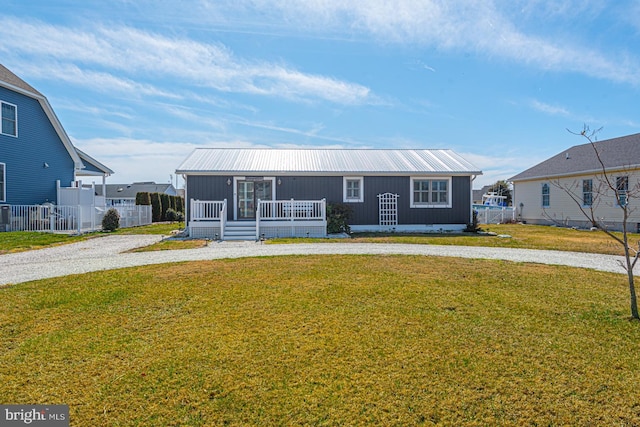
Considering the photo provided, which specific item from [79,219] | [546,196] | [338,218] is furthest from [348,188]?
[546,196]

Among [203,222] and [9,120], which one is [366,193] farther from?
[9,120]

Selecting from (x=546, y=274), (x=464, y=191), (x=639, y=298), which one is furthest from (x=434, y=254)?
(x=464, y=191)

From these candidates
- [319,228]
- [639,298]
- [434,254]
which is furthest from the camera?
[319,228]

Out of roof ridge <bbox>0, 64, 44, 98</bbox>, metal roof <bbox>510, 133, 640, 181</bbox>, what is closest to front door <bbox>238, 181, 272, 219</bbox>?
roof ridge <bbox>0, 64, 44, 98</bbox>

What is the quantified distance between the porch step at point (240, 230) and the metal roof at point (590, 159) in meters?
16.2

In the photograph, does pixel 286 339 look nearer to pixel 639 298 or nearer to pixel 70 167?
pixel 639 298

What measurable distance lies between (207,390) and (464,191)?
1603cm

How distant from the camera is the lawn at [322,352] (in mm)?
2516

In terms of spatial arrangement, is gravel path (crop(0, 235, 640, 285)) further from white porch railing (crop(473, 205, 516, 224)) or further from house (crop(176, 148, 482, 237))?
white porch railing (crop(473, 205, 516, 224))

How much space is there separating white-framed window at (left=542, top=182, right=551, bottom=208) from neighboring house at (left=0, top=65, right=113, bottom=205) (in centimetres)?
2689

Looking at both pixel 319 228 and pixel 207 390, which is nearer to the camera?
pixel 207 390

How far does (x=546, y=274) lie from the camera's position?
6801 mm

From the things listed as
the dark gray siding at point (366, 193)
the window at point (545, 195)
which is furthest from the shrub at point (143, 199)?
the window at point (545, 195)

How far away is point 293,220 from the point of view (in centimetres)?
1433
